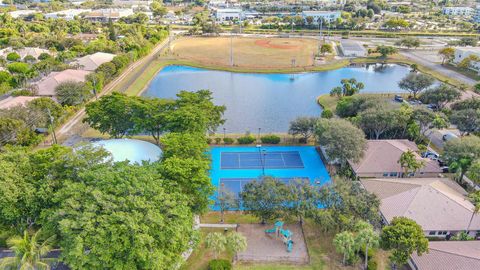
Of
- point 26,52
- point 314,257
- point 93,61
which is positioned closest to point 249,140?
point 314,257

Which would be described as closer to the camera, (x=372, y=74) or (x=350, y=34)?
(x=372, y=74)

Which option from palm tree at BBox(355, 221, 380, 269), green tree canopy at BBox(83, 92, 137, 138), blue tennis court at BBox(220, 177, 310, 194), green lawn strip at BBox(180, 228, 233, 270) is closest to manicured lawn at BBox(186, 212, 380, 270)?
green lawn strip at BBox(180, 228, 233, 270)

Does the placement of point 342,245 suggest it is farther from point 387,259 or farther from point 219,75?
point 219,75

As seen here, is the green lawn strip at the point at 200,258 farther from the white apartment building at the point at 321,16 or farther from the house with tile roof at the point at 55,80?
the white apartment building at the point at 321,16

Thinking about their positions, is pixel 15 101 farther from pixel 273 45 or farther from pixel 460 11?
pixel 460 11

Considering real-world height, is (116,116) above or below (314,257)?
above

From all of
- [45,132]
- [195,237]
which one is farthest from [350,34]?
[195,237]
